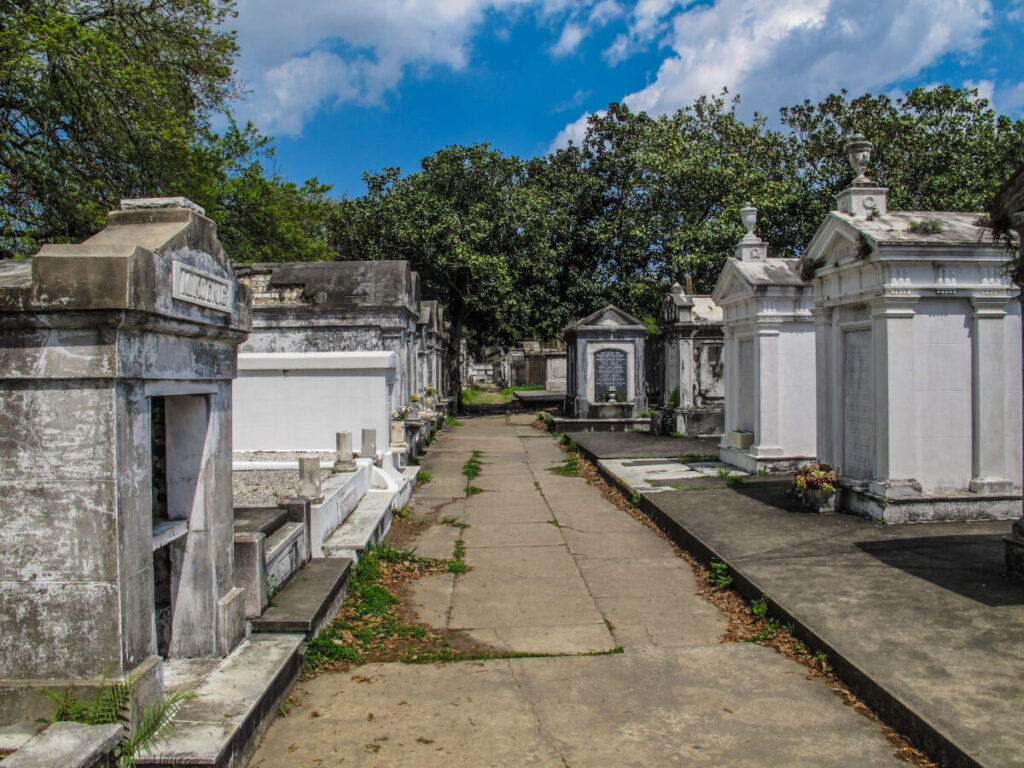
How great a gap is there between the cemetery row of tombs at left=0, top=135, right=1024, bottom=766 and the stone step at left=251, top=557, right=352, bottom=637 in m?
0.02

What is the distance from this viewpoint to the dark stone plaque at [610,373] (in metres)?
20.6

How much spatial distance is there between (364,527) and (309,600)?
2488mm

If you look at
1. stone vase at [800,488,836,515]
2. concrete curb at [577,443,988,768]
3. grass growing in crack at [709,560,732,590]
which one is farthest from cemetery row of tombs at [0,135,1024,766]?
grass growing in crack at [709,560,732,590]

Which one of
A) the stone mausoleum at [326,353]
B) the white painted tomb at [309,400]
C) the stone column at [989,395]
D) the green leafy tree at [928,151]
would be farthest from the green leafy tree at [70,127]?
the green leafy tree at [928,151]

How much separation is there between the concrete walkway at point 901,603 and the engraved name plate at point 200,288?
3.98 metres

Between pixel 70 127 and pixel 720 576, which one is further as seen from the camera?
pixel 70 127

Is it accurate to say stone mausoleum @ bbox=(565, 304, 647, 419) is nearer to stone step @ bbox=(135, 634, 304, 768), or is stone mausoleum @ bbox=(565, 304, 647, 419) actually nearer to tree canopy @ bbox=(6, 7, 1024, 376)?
tree canopy @ bbox=(6, 7, 1024, 376)

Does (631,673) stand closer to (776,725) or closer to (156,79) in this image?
(776,725)

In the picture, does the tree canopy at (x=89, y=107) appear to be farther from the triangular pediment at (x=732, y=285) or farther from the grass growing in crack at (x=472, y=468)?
the triangular pediment at (x=732, y=285)

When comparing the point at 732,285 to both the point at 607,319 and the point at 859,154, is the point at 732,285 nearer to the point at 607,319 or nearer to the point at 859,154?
the point at 859,154

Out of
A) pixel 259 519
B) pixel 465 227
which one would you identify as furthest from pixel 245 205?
pixel 259 519

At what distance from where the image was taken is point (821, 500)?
834 centimetres

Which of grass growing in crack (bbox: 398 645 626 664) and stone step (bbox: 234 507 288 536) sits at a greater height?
stone step (bbox: 234 507 288 536)

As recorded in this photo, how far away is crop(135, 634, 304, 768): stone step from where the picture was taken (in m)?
3.02
